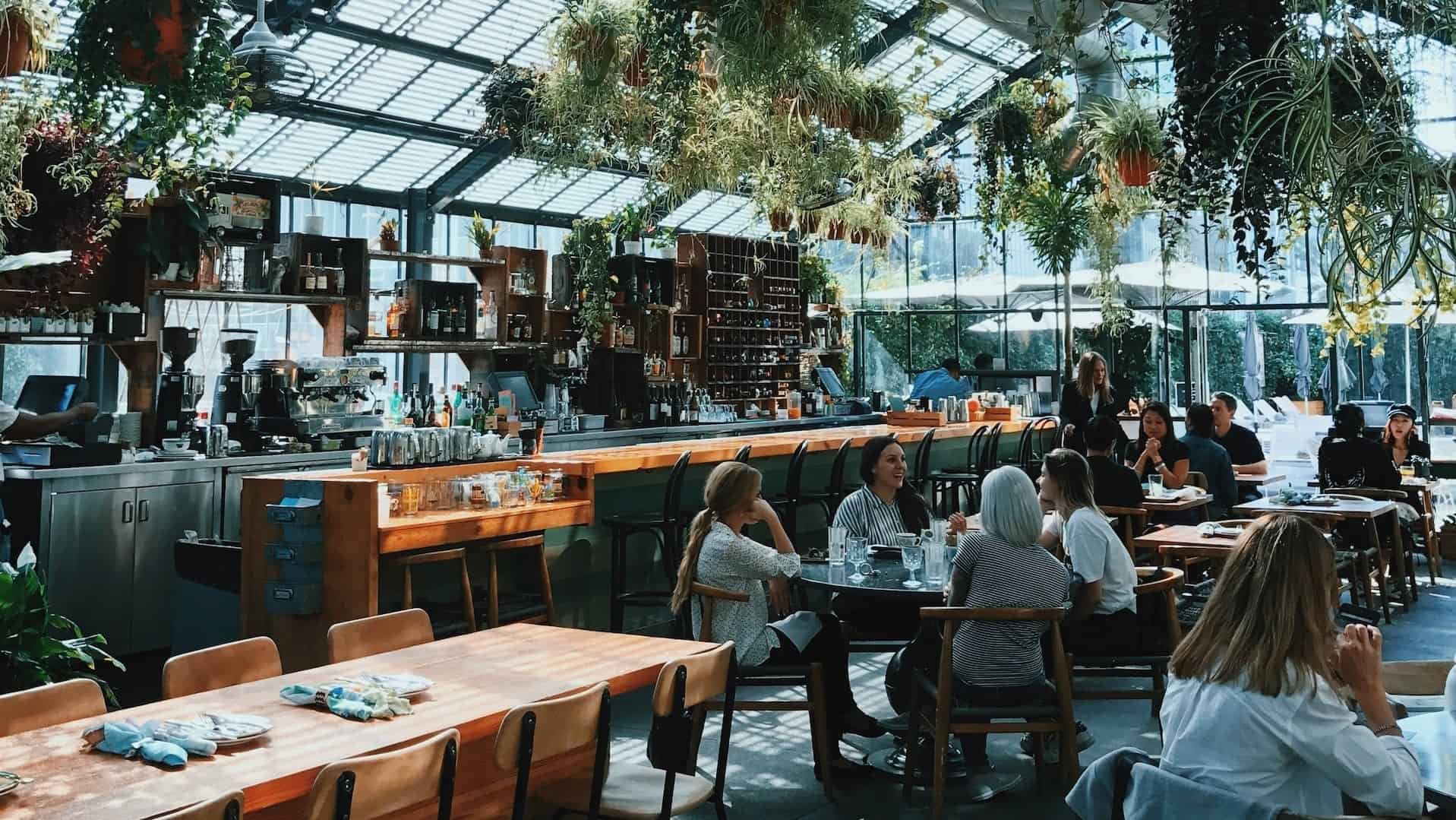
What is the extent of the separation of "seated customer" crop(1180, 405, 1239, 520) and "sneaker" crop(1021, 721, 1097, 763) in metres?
3.55

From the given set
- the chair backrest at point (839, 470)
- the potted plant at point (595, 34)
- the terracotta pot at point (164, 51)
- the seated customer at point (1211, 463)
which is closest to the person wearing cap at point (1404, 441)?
the seated customer at point (1211, 463)

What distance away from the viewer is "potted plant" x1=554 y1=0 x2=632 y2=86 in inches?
212

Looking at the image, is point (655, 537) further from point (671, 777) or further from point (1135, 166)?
point (671, 777)

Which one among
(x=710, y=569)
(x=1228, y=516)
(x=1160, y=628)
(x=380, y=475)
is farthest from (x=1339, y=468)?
(x=380, y=475)

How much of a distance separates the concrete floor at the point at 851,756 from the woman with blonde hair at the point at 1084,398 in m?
3.12

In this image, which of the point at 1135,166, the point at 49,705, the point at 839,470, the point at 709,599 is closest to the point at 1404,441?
the point at 839,470

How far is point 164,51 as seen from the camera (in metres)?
3.62

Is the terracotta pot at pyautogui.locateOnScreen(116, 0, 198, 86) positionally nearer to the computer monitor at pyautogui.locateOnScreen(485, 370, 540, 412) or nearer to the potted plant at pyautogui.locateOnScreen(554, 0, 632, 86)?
the potted plant at pyautogui.locateOnScreen(554, 0, 632, 86)

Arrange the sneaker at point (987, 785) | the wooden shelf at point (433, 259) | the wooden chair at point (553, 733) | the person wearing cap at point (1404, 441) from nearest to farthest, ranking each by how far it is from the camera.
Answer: the wooden chair at point (553, 733) < the sneaker at point (987, 785) < the person wearing cap at point (1404, 441) < the wooden shelf at point (433, 259)

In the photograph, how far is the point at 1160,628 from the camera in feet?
17.5

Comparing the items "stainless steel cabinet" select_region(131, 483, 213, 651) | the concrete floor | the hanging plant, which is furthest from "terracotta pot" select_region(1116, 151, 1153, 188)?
"stainless steel cabinet" select_region(131, 483, 213, 651)

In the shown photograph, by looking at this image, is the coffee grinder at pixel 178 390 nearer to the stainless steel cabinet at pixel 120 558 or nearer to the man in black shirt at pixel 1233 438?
the stainless steel cabinet at pixel 120 558

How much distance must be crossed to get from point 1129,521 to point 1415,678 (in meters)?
4.10

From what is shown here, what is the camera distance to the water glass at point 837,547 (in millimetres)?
5418
